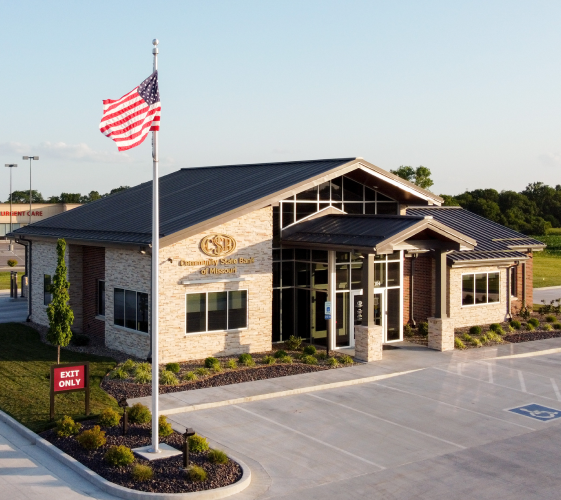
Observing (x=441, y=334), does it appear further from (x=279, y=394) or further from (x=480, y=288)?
(x=279, y=394)

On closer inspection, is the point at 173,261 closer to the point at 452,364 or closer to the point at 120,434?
the point at 120,434

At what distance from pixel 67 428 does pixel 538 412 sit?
35.6 ft

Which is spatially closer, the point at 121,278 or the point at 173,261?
the point at 173,261

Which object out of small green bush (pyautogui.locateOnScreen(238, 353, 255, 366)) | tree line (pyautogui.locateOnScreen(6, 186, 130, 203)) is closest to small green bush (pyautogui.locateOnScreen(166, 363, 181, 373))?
small green bush (pyautogui.locateOnScreen(238, 353, 255, 366))

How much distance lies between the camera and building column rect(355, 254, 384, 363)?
22.4 metres

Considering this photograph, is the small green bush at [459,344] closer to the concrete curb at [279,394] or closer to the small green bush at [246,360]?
the concrete curb at [279,394]

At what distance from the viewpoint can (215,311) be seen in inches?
885

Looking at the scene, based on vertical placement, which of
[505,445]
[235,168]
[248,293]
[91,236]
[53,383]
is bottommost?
[505,445]

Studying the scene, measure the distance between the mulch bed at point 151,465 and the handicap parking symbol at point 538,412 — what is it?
7829mm

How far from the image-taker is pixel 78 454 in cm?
1355

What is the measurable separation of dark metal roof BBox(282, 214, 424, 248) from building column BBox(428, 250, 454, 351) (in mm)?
2347

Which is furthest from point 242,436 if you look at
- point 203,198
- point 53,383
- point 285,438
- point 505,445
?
point 203,198

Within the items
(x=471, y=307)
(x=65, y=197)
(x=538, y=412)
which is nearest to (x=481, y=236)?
(x=471, y=307)

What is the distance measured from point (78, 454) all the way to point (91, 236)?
41.6 ft
